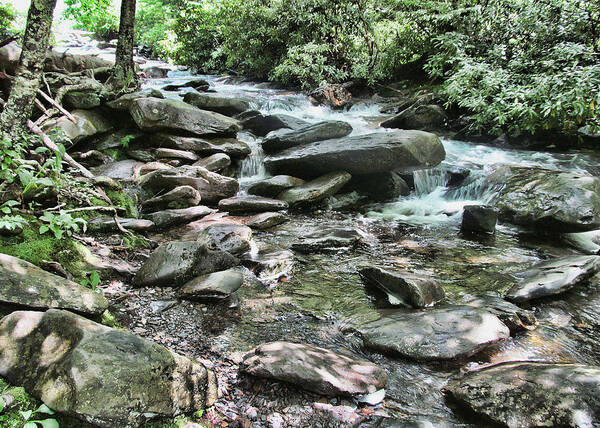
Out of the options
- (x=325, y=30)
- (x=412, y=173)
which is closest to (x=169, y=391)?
(x=412, y=173)

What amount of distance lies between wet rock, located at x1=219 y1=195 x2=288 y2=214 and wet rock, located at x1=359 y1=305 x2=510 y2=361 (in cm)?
403

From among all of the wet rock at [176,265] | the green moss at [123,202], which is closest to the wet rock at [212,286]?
the wet rock at [176,265]

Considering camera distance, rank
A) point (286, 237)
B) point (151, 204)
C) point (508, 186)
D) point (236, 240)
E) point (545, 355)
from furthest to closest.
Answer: point (508, 186)
point (151, 204)
point (286, 237)
point (236, 240)
point (545, 355)

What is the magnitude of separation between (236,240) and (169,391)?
312 centimetres

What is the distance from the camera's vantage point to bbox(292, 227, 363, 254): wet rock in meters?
5.71

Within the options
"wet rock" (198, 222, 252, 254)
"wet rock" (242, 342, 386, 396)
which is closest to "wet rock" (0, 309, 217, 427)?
"wet rock" (242, 342, 386, 396)

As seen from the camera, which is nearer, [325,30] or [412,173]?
[412,173]

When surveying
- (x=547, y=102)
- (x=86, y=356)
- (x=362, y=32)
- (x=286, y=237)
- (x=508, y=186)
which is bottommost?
(x=286, y=237)

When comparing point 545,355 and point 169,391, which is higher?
point 169,391

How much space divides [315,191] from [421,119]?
5601 mm

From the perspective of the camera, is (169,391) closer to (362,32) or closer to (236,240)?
(236,240)

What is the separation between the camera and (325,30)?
15258 millimetres

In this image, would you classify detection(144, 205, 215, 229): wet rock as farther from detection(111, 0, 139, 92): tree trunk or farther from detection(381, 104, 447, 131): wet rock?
detection(381, 104, 447, 131): wet rock

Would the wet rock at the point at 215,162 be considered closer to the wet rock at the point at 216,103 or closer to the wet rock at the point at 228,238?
the wet rock at the point at 228,238
